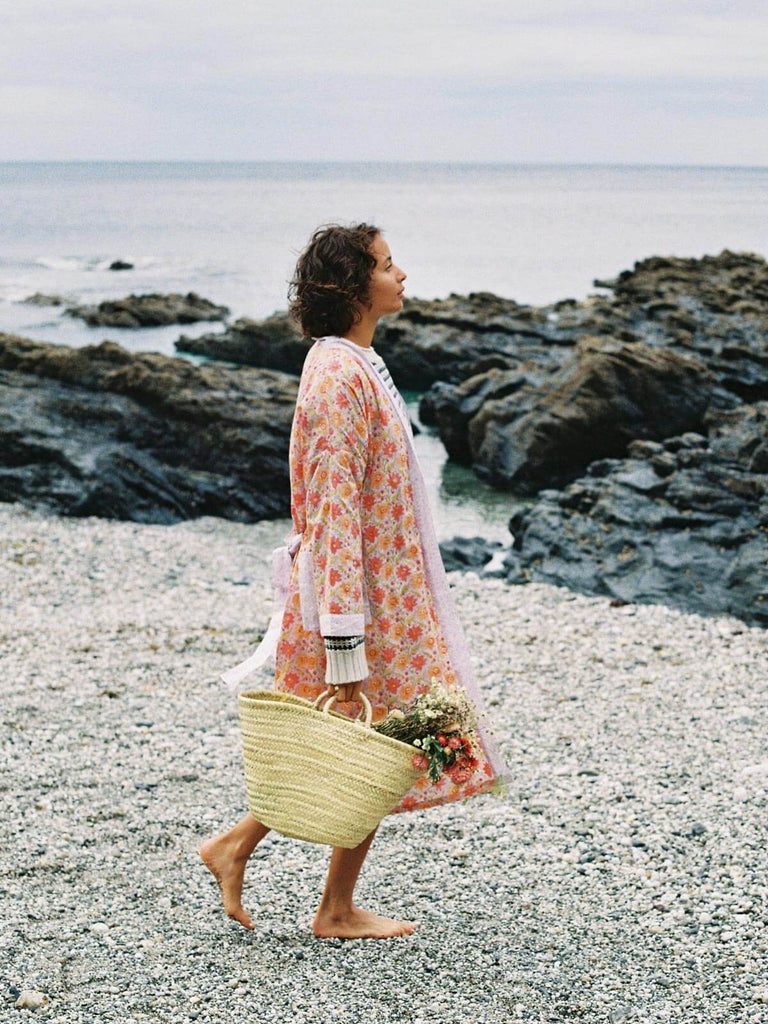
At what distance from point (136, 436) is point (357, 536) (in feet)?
34.4

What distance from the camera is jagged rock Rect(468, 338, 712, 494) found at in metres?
15.7

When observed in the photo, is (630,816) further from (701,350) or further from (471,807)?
(701,350)

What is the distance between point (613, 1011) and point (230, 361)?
972 inches

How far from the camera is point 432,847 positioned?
481cm

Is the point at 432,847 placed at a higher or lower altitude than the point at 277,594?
lower

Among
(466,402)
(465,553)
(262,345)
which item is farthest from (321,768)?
(262,345)

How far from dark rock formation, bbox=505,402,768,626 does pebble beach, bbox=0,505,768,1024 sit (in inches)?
23.9

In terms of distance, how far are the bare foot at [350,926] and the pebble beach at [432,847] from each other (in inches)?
1.3

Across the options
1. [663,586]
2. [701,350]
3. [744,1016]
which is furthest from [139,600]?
[701,350]

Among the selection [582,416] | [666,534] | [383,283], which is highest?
[383,283]

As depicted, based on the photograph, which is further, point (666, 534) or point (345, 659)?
point (666, 534)

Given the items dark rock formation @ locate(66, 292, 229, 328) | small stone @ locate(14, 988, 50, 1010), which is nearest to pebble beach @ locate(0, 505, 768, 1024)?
small stone @ locate(14, 988, 50, 1010)

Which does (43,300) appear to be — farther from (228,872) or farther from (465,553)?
(228,872)

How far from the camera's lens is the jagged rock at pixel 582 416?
15742mm
